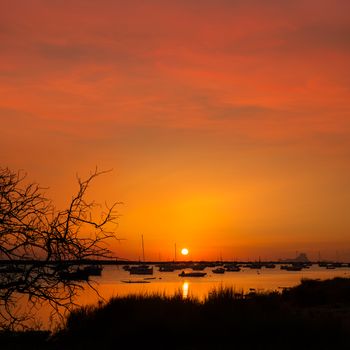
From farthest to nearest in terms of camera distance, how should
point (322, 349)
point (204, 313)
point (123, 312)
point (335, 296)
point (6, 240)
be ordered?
1. point (335, 296)
2. point (123, 312)
3. point (204, 313)
4. point (322, 349)
5. point (6, 240)

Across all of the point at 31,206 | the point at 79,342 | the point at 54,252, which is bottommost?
the point at 79,342

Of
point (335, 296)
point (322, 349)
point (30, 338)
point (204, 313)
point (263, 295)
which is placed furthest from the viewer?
point (335, 296)

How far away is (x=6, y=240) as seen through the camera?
7820mm

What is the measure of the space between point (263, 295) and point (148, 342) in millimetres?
10366

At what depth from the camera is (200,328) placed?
16203mm

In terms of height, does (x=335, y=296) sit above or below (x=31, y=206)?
below

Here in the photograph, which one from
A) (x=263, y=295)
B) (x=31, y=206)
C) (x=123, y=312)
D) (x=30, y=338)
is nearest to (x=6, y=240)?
(x=31, y=206)

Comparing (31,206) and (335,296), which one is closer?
(31,206)

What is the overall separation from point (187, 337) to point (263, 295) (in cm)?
1002

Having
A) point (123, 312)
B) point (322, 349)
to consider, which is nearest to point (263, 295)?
point (123, 312)

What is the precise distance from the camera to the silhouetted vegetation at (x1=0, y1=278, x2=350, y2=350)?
14.9m

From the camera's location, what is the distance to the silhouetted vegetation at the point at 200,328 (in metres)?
14.9

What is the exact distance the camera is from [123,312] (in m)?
21.3

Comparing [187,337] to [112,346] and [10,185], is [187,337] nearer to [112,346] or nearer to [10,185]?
[112,346]
